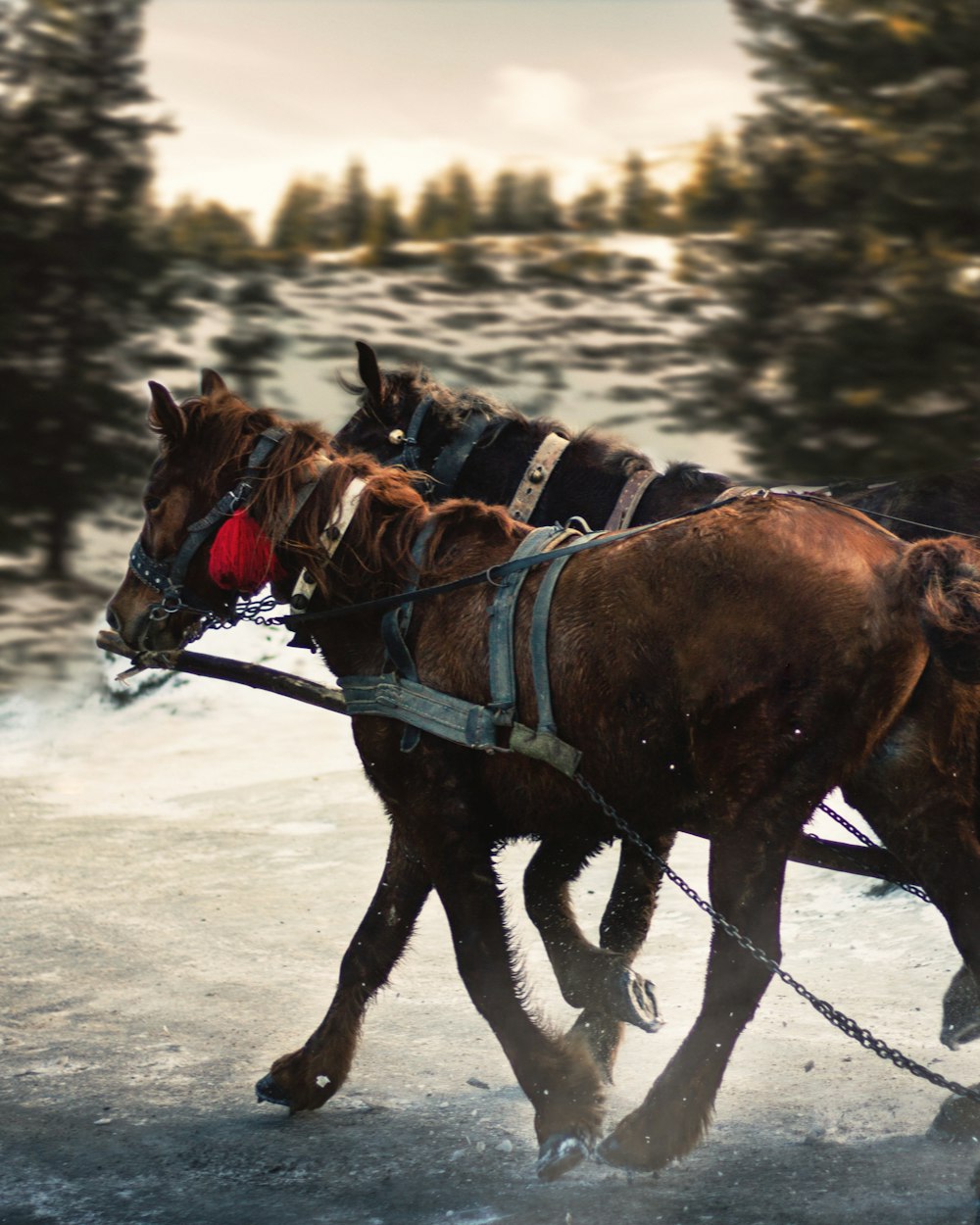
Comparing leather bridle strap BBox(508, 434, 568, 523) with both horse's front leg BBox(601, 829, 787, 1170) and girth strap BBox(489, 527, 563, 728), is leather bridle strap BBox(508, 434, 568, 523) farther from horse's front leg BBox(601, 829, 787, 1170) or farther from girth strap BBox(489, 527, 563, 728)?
horse's front leg BBox(601, 829, 787, 1170)

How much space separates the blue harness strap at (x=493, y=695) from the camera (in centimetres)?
343

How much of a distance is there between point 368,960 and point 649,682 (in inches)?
52.7

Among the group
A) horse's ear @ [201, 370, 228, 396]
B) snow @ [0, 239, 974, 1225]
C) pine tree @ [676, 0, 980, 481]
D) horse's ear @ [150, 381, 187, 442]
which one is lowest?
snow @ [0, 239, 974, 1225]

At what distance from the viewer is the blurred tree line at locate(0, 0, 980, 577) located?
10.3 ft

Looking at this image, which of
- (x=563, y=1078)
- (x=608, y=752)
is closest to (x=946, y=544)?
(x=608, y=752)

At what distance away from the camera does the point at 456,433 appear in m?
5.00

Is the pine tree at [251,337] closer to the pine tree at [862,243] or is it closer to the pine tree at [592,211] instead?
the pine tree at [592,211]

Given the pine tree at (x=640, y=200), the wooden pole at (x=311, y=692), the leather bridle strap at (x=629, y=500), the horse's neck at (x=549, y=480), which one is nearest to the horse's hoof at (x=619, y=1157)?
the wooden pole at (x=311, y=692)

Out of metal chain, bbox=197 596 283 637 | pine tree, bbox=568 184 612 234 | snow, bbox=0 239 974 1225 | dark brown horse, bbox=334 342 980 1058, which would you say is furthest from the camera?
pine tree, bbox=568 184 612 234

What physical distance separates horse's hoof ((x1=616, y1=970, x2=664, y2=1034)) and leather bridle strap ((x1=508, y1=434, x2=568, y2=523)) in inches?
60.8

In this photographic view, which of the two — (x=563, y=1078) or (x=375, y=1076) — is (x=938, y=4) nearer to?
(x=563, y=1078)

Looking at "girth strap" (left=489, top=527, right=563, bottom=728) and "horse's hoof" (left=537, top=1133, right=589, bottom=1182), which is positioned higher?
"girth strap" (left=489, top=527, right=563, bottom=728)

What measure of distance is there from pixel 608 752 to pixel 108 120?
284 centimetres

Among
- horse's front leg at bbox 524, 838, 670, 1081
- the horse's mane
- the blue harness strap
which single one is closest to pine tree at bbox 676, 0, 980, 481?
the blue harness strap
